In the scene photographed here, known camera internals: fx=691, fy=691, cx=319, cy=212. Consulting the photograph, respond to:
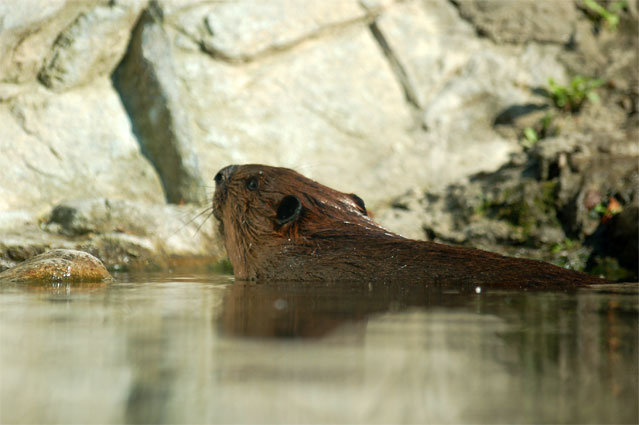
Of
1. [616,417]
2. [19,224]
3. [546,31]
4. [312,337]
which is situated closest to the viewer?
[616,417]

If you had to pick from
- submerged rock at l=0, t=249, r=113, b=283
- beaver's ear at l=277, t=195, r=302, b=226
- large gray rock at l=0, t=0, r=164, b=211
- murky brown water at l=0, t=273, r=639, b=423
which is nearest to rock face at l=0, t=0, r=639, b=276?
large gray rock at l=0, t=0, r=164, b=211

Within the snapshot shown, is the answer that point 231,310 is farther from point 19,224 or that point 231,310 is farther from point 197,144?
point 197,144

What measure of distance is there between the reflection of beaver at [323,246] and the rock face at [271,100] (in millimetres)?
2536

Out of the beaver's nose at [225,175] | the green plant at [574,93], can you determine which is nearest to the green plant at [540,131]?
the green plant at [574,93]

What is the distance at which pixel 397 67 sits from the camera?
9.96 meters

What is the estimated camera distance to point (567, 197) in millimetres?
7539

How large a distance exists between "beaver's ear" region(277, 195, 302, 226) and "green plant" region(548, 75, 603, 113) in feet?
21.0

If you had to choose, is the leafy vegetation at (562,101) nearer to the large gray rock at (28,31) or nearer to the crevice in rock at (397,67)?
the crevice in rock at (397,67)

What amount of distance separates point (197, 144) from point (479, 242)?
358 cm

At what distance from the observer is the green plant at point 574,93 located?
9633 mm

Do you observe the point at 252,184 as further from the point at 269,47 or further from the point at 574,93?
the point at 574,93

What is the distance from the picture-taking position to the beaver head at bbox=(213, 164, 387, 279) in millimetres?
4453

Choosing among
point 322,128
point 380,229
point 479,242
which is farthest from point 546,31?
point 380,229

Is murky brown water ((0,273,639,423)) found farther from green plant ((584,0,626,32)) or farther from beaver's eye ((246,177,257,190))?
green plant ((584,0,626,32))
